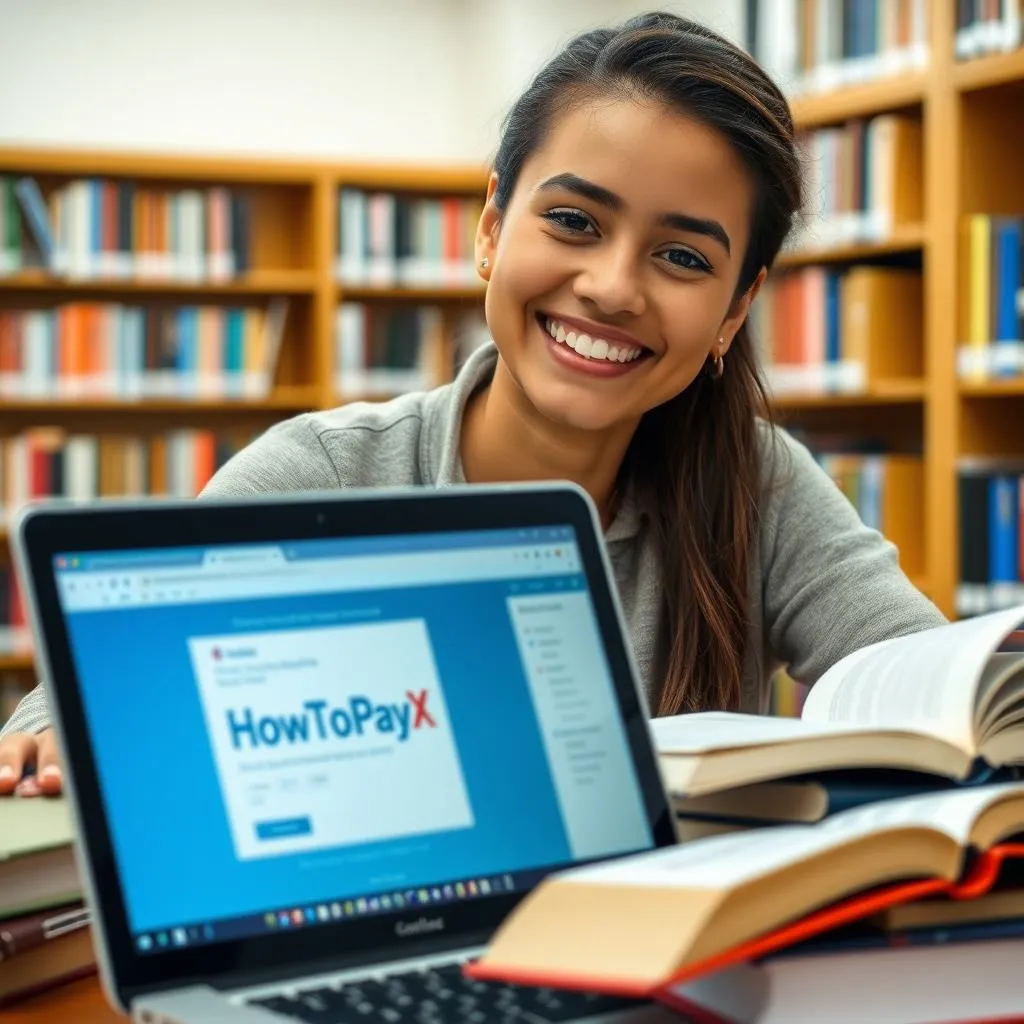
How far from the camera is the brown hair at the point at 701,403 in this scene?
1290 millimetres

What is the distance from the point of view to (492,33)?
4.83m

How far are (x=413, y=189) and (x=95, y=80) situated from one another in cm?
100

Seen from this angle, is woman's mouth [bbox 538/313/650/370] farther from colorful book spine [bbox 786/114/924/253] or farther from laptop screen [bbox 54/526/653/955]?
colorful book spine [bbox 786/114/924/253]

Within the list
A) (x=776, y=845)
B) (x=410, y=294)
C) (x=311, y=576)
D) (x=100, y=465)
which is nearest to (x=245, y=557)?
(x=311, y=576)

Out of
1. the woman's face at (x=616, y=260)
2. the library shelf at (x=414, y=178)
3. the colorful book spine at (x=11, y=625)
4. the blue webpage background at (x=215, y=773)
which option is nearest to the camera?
the blue webpage background at (x=215, y=773)

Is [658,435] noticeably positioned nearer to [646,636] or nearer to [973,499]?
[646,636]

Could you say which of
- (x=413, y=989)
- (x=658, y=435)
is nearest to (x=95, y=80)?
(x=658, y=435)

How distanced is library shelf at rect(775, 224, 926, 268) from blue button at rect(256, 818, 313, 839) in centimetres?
260

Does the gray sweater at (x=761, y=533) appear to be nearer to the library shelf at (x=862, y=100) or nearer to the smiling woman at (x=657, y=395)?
the smiling woman at (x=657, y=395)

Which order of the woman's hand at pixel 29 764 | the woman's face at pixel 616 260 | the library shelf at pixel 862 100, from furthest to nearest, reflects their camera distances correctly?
the library shelf at pixel 862 100
the woman's face at pixel 616 260
the woman's hand at pixel 29 764

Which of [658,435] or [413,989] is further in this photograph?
[658,435]

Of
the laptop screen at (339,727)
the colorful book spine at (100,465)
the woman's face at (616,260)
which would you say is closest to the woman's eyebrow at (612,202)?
the woman's face at (616,260)

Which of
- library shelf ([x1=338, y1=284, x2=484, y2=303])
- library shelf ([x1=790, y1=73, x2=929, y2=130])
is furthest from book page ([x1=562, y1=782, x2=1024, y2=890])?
library shelf ([x1=338, y1=284, x2=484, y2=303])

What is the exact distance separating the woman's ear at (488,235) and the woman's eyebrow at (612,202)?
156mm
